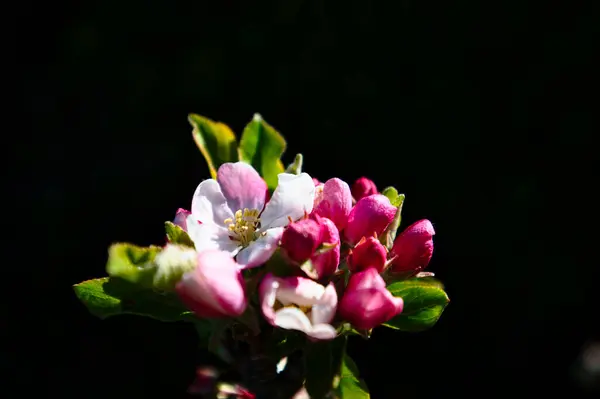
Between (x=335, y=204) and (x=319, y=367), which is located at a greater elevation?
(x=335, y=204)

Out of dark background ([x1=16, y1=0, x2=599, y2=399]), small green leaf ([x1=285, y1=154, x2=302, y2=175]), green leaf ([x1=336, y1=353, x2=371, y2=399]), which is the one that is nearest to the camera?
green leaf ([x1=336, y1=353, x2=371, y2=399])

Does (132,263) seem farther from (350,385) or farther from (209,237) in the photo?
(350,385)

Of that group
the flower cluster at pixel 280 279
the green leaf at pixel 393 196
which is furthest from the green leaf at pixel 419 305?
the green leaf at pixel 393 196

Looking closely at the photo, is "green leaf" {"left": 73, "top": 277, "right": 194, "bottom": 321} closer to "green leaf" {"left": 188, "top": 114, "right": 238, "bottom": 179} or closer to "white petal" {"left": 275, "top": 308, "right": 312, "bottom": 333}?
"white petal" {"left": 275, "top": 308, "right": 312, "bottom": 333}

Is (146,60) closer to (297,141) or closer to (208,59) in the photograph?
(208,59)

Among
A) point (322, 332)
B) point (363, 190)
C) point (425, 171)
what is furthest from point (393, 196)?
point (425, 171)

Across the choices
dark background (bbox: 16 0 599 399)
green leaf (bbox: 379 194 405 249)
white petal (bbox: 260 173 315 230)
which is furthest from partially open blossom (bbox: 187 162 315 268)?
dark background (bbox: 16 0 599 399)
